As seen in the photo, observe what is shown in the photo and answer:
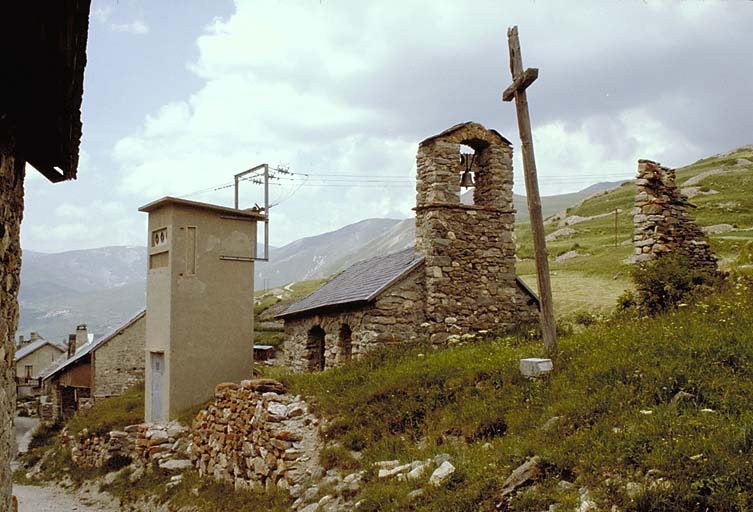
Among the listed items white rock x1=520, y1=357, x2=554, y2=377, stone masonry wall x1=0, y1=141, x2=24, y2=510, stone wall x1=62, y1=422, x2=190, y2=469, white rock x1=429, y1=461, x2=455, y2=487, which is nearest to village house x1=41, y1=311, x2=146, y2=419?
stone wall x1=62, y1=422, x2=190, y2=469

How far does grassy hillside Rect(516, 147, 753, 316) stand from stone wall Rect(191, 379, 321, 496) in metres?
11.5

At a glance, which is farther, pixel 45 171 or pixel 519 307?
pixel 519 307

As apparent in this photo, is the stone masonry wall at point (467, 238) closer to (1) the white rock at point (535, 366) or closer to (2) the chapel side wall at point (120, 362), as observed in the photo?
(1) the white rock at point (535, 366)

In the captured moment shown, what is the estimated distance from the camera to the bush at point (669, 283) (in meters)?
13.6

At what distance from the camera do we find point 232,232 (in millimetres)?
20109

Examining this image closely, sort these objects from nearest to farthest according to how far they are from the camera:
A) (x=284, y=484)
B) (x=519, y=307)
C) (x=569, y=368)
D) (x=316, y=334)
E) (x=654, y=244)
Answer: (x=569, y=368) < (x=284, y=484) < (x=654, y=244) < (x=519, y=307) < (x=316, y=334)

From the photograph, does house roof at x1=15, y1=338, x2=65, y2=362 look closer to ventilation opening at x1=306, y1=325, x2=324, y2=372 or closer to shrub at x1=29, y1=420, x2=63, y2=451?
shrub at x1=29, y1=420, x2=63, y2=451

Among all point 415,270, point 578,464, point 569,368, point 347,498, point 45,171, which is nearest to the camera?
point 45,171

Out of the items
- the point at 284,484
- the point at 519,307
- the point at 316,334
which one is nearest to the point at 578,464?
the point at 284,484

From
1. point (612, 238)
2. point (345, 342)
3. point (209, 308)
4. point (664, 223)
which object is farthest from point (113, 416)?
point (612, 238)

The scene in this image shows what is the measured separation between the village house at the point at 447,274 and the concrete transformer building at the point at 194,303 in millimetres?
3057

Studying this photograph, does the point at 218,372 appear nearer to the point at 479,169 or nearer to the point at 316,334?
the point at 316,334

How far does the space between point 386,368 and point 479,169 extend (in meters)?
6.89

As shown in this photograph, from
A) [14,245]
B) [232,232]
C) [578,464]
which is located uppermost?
[232,232]
